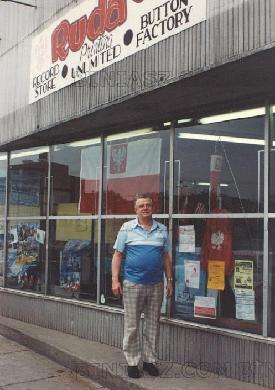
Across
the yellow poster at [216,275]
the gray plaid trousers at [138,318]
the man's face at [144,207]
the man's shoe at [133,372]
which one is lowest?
the man's shoe at [133,372]

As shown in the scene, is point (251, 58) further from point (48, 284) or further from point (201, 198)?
point (48, 284)

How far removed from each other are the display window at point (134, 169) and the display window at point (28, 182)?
5.68 feet

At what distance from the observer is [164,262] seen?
593 cm

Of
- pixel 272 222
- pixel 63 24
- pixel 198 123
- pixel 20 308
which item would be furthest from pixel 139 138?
pixel 20 308

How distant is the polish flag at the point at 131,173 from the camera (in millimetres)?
7270

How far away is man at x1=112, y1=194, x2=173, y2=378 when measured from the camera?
5.73 metres

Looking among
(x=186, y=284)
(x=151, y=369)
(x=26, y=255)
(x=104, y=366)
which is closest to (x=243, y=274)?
(x=186, y=284)

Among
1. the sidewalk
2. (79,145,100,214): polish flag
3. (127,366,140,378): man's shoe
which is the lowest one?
A: the sidewalk

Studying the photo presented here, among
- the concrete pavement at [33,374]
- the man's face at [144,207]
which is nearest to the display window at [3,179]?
the concrete pavement at [33,374]

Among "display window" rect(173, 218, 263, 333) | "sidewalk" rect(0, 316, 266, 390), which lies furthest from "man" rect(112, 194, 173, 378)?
"display window" rect(173, 218, 263, 333)

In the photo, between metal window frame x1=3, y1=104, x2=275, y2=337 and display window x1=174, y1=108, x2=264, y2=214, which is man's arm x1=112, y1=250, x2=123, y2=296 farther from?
display window x1=174, y1=108, x2=264, y2=214

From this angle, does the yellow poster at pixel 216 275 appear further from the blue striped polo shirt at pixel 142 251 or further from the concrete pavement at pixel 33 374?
the concrete pavement at pixel 33 374

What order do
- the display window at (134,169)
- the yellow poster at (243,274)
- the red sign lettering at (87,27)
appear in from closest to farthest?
the yellow poster at (243,274) → the red sign lettering at (87,27) → the display window at (134,169)

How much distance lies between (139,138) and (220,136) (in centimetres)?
144
